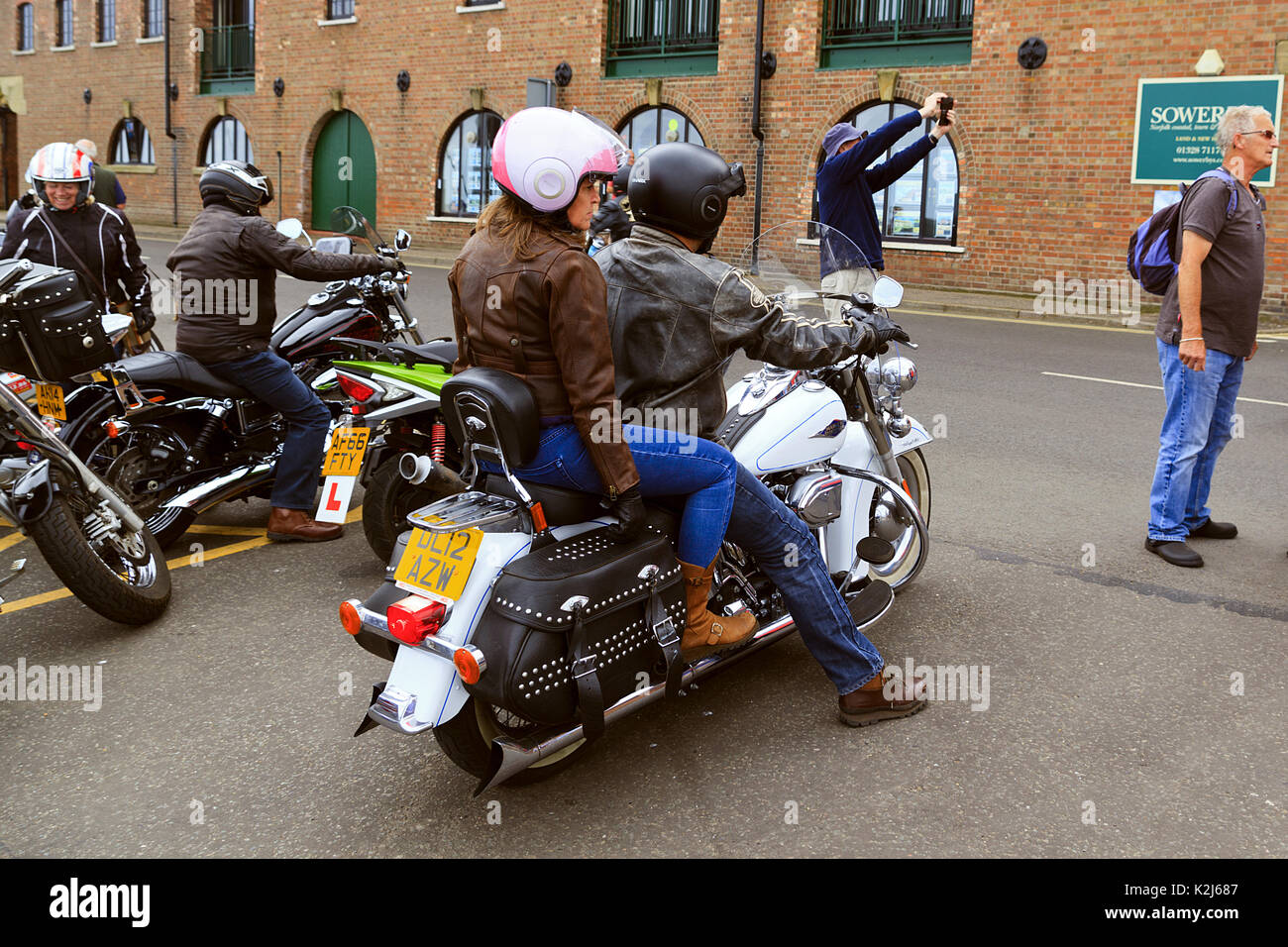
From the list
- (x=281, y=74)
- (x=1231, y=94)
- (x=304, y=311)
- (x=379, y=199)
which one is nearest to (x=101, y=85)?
(x=281, y=74)

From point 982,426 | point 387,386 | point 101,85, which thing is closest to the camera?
point 387,386

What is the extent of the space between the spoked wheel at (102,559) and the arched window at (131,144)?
1190 inches

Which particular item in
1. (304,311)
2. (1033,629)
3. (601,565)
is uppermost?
(304,311)

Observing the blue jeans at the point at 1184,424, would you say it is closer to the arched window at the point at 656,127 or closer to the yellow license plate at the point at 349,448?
the yellow license plate at the point at 349,448

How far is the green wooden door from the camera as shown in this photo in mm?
26906

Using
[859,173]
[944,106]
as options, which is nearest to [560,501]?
[944,106]

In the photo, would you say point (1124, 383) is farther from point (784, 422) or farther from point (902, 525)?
point (784, 422)

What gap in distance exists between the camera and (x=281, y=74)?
27984mm

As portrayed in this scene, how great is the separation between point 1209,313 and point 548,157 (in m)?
3.83

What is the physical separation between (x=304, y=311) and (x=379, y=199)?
836 inches

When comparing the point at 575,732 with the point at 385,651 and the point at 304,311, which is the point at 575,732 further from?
the point at 304,311

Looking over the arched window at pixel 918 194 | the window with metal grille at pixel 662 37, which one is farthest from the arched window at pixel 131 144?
the arched window at pixel 918 194

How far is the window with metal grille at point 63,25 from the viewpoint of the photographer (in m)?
33.8

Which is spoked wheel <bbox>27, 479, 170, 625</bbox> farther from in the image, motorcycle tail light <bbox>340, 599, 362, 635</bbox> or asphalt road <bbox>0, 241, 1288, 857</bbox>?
motorcycle tail light <bbox>340, 599, 362, 635</bbox>
